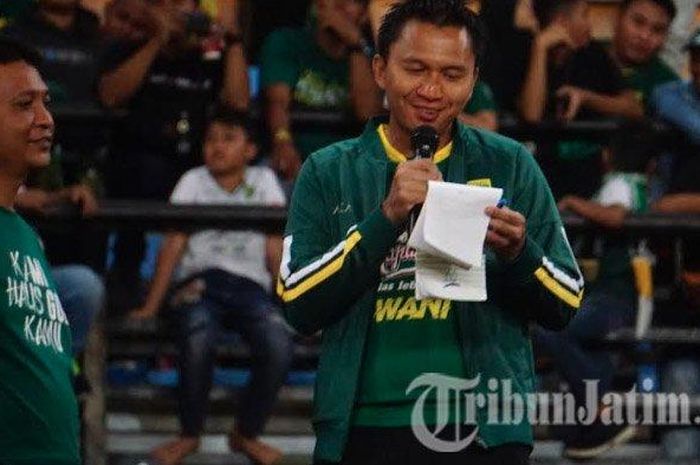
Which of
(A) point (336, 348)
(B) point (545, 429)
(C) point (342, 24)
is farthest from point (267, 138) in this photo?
(A) point (336, 348)

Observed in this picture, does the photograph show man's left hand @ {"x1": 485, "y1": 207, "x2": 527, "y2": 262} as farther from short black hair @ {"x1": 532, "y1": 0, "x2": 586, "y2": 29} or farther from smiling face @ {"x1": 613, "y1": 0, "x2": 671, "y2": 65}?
smiling face @ {"x1": 613, "y1": 0, "x2": 671, "y2": 65}

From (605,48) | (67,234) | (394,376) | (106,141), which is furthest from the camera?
(605,48)

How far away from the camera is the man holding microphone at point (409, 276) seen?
424 centimetres

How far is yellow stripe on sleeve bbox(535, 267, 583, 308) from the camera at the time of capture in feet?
13.9

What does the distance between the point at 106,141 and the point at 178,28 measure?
604 millimetres

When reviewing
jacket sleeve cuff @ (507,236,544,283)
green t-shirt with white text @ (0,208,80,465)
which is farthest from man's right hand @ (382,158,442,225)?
green t-shirt with white text @ (0,208,80,465)

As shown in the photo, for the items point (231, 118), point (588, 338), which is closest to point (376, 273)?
point (588, 338)

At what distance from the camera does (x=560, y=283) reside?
4305 millimetres

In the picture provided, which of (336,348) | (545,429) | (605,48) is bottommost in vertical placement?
(545,429)

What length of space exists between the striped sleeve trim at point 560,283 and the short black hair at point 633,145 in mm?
3811

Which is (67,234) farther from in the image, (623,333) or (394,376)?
(394,376)

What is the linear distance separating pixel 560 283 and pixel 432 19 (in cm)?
71

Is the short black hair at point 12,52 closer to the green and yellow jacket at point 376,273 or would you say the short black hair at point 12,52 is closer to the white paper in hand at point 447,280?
the green and yellow jacket at point 376,273

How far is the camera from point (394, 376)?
14.0 ft
